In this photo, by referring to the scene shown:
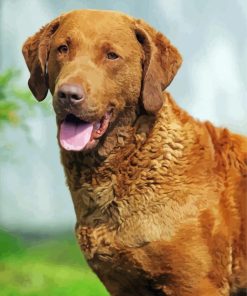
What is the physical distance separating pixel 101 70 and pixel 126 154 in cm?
59

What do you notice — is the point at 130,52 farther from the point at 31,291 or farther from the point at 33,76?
the point at 31,291

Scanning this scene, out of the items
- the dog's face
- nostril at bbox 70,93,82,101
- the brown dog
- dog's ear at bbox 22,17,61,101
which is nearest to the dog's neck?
the brown dog

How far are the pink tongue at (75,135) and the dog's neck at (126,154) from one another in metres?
0.20

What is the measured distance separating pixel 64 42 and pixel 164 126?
843 millimetres

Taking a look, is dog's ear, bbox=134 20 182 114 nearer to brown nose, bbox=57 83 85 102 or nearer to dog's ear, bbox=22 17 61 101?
brown nose, bbox=57 83 85 102

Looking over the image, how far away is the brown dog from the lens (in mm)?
4914

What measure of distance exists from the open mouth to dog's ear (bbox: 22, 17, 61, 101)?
46 centimetres

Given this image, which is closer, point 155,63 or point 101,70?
point 101,70

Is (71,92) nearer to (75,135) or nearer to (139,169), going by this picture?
(75,135)

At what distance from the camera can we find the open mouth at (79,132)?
4891mm

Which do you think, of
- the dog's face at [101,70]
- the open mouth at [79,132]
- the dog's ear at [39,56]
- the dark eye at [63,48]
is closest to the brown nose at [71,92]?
the dog's face at [101,70]

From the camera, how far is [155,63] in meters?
5.02

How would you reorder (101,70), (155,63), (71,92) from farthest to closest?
(155,63), (101,70), (71,92)

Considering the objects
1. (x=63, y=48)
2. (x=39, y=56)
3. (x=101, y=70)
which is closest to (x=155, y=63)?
(x=101, y=70)
